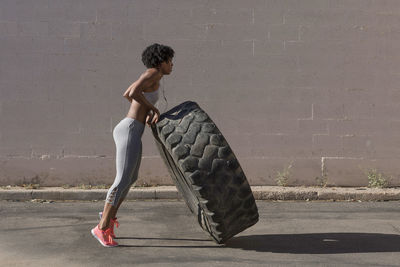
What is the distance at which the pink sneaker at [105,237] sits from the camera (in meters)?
5.99

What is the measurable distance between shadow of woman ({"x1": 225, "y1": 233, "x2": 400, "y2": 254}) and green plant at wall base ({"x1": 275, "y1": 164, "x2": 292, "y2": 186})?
3015 millimetres

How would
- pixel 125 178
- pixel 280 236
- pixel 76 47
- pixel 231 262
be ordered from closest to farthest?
pixel 231 262, pixel 125 178, pixel 280 236, pixel 76 47

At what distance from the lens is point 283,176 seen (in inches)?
379

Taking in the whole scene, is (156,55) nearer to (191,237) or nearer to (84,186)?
(191,237)

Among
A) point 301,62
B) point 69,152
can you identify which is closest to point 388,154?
point 301,62

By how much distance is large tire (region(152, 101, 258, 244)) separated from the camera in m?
5.59

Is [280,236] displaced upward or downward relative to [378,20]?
downward

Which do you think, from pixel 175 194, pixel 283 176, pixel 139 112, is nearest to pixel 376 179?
pixel 283 176

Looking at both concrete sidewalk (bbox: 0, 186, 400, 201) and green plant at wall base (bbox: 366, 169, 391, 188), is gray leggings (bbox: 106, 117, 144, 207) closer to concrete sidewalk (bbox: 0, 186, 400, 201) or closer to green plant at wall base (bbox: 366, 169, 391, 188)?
concrete sidewalk (bbox: 0, 186, 400, 201)

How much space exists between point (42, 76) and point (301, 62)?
12.3 ft

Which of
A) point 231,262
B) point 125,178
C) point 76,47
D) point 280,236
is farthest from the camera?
point 76,47

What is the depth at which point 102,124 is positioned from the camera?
970cm

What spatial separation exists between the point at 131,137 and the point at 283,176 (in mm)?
4057

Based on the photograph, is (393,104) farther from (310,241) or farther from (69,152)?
(69,152)
